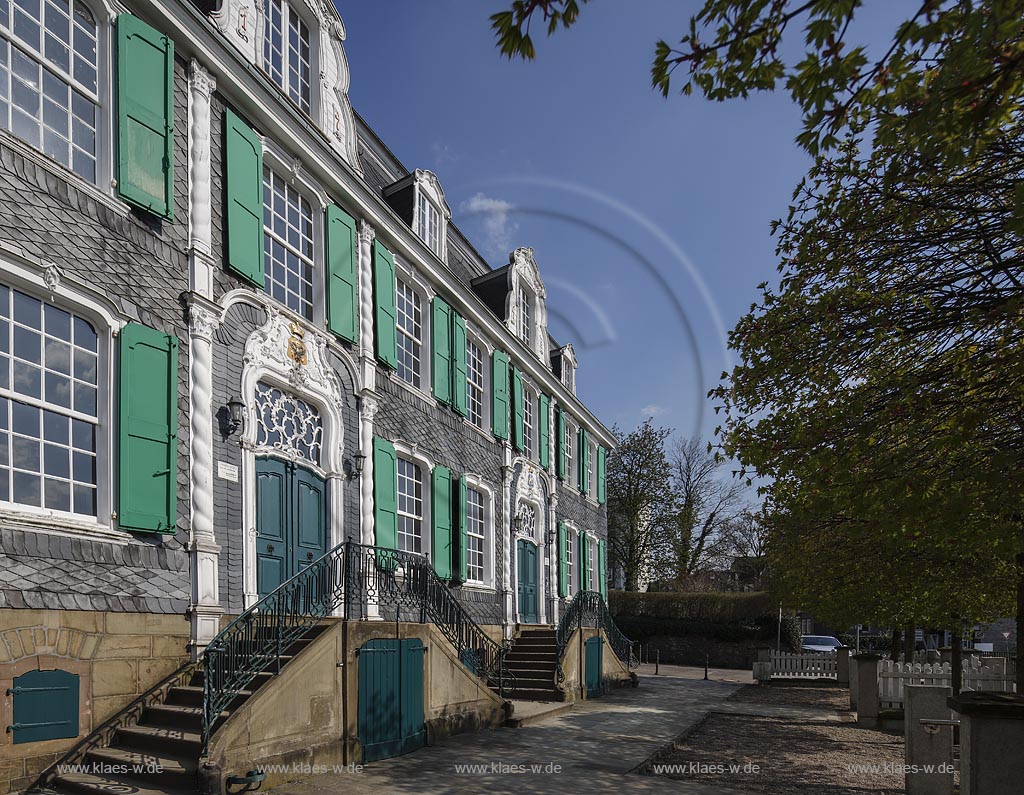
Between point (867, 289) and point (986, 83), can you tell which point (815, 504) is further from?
point (986, 83)

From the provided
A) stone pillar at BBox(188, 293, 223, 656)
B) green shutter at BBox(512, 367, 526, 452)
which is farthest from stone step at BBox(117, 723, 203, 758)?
green shutter at BBox(512, 367, 526, 452)

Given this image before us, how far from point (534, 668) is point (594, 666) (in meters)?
1.76

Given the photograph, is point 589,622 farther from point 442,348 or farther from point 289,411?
point 289,411

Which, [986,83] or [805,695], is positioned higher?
[986,83]

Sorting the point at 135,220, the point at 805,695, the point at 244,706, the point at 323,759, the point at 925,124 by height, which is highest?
the point at 135,220

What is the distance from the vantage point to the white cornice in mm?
9594

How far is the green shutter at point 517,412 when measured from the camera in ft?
65.1

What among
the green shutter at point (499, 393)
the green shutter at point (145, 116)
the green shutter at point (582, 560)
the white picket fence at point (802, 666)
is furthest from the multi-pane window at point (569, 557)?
the green shutter at point (145, 116)

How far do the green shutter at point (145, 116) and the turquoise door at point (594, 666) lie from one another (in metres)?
12.2

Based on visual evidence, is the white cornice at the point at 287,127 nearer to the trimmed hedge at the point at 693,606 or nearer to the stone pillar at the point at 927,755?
the stone pillar at the point at 927,755

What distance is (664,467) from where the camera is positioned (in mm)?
42250

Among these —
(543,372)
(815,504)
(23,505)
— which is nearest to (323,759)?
(23,505)

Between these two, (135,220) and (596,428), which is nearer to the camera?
(135,220)

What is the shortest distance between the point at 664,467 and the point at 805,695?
2143 centimetres
